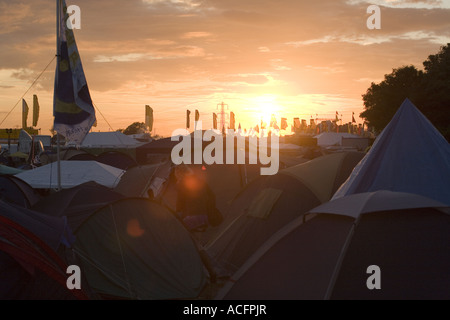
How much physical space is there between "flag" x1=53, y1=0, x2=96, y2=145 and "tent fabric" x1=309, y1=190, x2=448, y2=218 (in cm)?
723

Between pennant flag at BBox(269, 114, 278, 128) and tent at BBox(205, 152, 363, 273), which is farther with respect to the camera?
pennant flag at BBox(269, 114, 278, 128)

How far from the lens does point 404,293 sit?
14.2 ft

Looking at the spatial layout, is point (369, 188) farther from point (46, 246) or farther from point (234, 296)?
point (46, 246)

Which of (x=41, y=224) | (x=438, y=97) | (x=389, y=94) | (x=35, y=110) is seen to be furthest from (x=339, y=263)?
(x=35, y=110)

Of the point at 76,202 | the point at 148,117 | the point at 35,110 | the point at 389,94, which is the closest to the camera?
the point at 76,202

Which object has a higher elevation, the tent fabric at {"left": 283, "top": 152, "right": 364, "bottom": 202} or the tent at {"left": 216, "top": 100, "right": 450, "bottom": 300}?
the tent fabric at {"left": 283, "top": 152, "right": 364, "bottom": 202}

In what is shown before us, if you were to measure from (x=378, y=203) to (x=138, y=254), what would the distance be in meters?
3.89

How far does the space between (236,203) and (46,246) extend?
5137 mm

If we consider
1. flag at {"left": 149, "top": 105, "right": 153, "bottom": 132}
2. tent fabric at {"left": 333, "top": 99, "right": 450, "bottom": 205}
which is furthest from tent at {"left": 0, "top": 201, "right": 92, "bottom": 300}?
flag at {"left": 149, "top": 105, "right": 153, "bottom": 132}

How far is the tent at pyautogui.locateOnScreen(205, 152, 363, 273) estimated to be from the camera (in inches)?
326

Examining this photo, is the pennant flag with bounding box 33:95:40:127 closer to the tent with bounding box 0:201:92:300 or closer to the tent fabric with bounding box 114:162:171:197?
the tent fabric with bounding box 114:162:171:197

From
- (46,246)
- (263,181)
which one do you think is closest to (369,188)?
(263,181)

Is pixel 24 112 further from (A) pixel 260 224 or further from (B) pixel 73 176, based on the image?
(A) pixel 260 224

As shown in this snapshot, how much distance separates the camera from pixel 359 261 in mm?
4566
